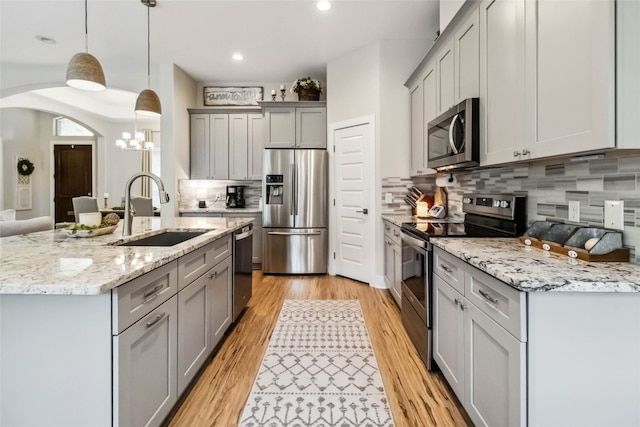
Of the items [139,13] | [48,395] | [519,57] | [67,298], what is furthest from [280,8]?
[48,395]

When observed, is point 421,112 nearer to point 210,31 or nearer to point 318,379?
point 210,31

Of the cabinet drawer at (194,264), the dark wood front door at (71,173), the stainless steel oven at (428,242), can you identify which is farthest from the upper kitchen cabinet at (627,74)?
the dark wood front door at (71,173)

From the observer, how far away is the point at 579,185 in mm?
1639

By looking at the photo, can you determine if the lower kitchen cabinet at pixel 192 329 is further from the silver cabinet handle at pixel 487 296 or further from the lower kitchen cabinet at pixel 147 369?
the silver cabinet handle at pixel 487 296

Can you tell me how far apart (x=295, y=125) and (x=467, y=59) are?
9.70 feet

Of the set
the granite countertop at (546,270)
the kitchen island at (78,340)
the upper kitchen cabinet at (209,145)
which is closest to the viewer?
the granite countertop at (546,270)

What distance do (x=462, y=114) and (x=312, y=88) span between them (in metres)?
3.11

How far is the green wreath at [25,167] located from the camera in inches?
296

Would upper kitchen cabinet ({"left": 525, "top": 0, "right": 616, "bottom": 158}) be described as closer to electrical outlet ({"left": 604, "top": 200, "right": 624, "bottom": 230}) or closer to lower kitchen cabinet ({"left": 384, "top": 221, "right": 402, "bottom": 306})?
electrical outlet ({"left": 604, "top": 200, "right": 624, "bottom": 230})

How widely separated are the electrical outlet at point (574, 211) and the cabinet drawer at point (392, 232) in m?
1.53

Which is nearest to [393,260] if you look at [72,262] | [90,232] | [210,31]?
[90,232]

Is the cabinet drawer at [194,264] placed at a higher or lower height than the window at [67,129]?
lower

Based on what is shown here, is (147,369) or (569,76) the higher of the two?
(569,76)

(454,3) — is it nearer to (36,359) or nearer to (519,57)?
(519,57)
